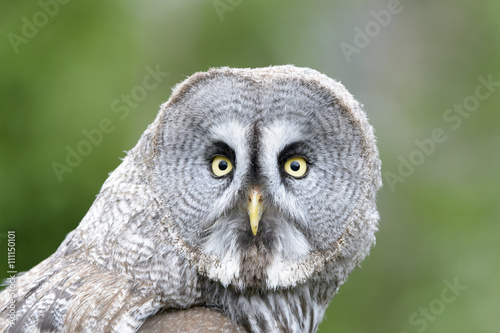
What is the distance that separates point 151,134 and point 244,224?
0.51 m

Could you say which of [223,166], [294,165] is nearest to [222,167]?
Result: [223,166]

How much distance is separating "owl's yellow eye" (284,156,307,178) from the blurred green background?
317cm

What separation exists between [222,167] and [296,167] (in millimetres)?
292

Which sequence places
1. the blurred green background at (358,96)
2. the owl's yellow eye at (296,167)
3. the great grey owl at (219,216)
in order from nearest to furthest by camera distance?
1. the great grey owl at (219,216)
2. the owl's yellow eye at (296,167)
3. the blurred green background at (358,96)

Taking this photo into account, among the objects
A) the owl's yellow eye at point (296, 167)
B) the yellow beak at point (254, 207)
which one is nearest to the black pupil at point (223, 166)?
the yellow beak at point (254, 207)

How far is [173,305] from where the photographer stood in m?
2.36

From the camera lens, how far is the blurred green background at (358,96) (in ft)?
17.3

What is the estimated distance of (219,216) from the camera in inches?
93.6

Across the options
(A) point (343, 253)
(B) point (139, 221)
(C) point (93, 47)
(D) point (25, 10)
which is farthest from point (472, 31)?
(B) point (139, 221)

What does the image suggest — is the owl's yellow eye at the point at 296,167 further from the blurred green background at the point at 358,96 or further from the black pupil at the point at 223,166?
the blurred green background at the point at 358,96

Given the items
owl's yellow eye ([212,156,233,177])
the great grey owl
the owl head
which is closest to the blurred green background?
the great grey owl

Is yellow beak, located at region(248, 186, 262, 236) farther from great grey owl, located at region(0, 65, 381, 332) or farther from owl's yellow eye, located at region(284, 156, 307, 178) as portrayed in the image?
owl's yellow eye, located at region(284, 156, 307, 178)

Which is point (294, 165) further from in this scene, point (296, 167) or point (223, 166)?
point (223, 166)

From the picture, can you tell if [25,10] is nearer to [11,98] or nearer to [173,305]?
[11,98]
